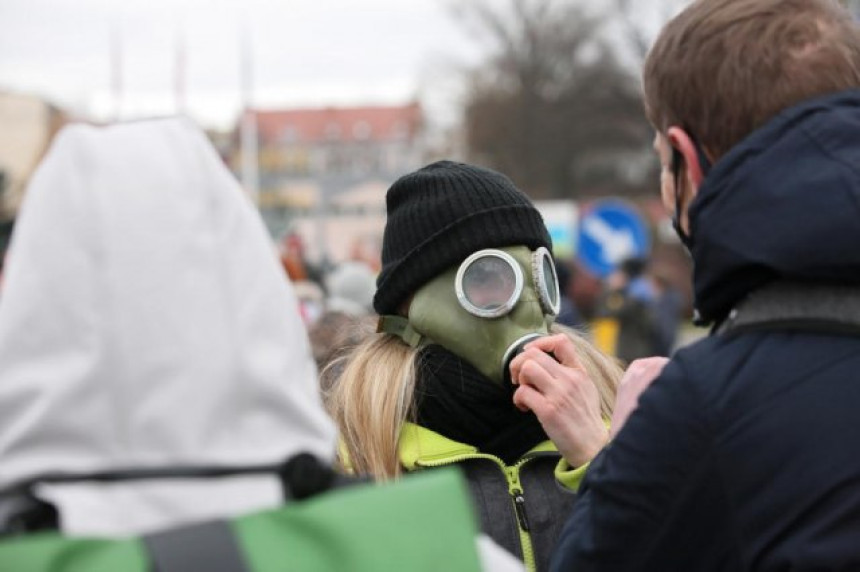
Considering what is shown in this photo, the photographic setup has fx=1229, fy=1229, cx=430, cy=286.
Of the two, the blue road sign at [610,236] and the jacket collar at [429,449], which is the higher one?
the jacket collar at [429,449]

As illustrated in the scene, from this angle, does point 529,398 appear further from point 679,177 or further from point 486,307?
point 679,177

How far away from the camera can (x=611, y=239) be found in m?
12.0

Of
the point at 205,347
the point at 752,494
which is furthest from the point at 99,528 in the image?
the point at 752,494

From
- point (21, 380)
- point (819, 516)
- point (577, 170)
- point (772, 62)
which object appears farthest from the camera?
point (577, 170)

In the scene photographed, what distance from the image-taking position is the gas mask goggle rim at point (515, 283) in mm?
2574

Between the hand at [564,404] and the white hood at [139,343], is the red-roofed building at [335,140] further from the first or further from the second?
the white hood at [139,343]

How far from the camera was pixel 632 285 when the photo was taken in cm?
1101

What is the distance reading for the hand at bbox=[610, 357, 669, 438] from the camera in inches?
74.5

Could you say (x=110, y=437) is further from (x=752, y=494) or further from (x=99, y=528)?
(x=752, y=494)

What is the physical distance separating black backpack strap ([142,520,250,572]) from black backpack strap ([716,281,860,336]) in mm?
830

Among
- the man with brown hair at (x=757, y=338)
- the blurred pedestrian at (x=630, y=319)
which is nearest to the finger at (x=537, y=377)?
the man with brown hair at (x=757, y=338)

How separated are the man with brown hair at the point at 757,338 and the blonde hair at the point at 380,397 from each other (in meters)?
0.73

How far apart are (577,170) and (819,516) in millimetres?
52116

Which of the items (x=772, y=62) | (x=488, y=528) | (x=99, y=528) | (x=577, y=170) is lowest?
(x=577, y=170)
